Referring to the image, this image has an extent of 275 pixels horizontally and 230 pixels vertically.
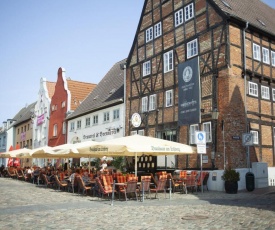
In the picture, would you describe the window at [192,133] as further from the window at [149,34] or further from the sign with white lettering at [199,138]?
the window at [149,34]

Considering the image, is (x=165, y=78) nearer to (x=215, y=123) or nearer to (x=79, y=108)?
(x=215, y=123)

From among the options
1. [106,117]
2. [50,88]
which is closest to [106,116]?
[106,117]

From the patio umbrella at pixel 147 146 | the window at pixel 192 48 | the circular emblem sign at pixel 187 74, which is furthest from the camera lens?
the window at pixel 192 48

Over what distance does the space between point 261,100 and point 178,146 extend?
26.4 feet

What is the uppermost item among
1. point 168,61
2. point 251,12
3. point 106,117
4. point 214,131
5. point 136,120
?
point 251,12

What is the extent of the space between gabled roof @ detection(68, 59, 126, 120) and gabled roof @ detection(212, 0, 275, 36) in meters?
11.0

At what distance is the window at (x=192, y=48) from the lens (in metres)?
21.0

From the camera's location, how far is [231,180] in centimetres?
1596

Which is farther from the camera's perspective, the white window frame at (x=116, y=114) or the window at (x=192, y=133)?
the white window frame at (x=116, y=114)

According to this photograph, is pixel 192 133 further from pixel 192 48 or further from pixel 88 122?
pixel 88 122

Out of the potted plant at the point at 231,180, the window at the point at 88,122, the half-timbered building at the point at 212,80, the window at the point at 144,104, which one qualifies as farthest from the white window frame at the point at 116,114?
the potted plant at the point at 231,180

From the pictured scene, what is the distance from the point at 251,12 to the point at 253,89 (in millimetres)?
6452

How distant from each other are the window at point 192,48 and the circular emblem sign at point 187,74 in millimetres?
1048

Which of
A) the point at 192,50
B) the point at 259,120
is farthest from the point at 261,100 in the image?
the point at 192,50
